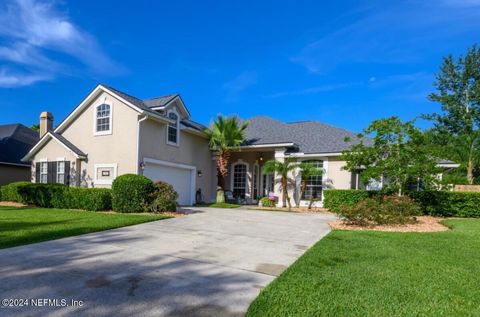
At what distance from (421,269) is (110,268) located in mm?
5130

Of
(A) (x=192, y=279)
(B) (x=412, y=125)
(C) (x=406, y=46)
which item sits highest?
(C) (x=406, y=46)

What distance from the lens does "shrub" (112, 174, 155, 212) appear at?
12.3 metres

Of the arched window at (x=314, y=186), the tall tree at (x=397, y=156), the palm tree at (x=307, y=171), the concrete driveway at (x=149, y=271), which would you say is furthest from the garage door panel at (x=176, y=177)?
the tall tree at (x=397, y=156)

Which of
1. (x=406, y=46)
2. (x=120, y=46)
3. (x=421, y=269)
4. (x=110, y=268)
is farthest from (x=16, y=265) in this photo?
(x=406, y=46)

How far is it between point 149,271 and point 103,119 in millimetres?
13277

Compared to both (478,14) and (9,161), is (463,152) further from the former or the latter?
(9,161)

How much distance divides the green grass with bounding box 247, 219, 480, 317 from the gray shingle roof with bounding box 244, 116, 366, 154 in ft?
36.2

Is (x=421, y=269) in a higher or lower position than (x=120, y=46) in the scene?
lower

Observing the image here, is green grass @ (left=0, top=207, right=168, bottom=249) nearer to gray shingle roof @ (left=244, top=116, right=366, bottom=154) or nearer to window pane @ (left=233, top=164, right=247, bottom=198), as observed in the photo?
window pane @ (left=233, top=164, right=247, bottom=198)

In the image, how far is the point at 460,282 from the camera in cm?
420

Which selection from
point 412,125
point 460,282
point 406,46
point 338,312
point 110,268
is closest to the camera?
point 338,312

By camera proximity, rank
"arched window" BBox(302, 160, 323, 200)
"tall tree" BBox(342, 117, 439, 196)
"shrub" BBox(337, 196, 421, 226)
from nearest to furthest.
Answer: "shrub" BBox(337, 196, 421, 226) < "tall tree" BBox(342, 117, 439, 196) < "arched window" BBox(302, 160, 323, 200)

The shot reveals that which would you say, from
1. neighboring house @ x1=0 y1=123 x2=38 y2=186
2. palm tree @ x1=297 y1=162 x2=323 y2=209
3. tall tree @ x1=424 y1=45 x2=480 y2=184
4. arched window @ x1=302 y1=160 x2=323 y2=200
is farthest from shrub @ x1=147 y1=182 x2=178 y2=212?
tall tree @ x1=424 y1=45 x2=480 y2=184

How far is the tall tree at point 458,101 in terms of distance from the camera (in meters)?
28.9
